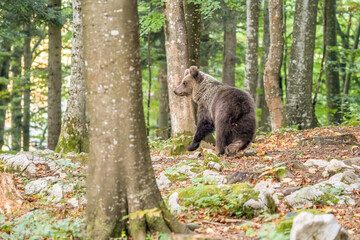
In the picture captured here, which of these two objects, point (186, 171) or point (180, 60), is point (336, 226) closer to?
point (186, 171)

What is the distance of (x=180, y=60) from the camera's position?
Answer: 444 inches

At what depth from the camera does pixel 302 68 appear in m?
14.7

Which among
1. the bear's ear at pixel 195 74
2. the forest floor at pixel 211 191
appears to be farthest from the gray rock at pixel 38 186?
the bear's ear at pixel 195 74

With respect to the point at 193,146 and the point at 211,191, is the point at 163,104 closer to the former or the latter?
the point at 193,146

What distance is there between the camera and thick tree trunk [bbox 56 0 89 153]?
35.3 ft

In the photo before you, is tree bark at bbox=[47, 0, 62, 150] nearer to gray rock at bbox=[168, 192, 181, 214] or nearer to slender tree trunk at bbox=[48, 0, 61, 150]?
slender tree trunk at bbox=[48, 0, 61, 150]

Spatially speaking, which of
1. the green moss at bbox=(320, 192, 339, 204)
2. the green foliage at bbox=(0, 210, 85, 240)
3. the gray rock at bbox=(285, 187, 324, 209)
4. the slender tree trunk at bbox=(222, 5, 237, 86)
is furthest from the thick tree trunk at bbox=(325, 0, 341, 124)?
the green foliage at bbox=(0, 210, 85, 240)

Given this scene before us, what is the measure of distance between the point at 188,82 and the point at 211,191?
18.6ft

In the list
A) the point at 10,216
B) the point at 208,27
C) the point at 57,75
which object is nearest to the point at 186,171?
the point at 10,216

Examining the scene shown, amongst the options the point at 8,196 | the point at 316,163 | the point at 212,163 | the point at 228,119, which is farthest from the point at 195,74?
the point at 8,196

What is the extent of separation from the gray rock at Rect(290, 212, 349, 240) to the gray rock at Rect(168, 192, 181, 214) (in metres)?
1.85

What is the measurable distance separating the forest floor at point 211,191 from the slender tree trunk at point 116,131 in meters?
0.32

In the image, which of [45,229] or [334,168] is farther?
[334,168]

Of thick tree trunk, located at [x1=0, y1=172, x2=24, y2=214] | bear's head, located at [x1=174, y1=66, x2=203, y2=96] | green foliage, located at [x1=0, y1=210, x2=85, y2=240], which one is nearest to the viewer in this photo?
green foliage, located at [x1=0, y1=210, x2=85, y2=240]
